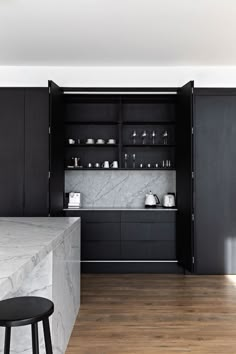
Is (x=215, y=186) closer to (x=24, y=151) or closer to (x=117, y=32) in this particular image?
(x=117, y=32)

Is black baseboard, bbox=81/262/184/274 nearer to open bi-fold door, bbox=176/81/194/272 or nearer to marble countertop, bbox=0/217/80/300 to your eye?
open bi-fold door, bbox=176/81/194/272

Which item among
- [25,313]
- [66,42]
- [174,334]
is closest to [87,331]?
[174,334]

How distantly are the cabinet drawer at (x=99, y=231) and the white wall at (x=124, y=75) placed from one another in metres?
2.04

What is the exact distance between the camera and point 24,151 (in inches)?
178

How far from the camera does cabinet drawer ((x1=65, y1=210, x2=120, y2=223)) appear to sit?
15.4 feet

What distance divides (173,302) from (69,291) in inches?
53.5

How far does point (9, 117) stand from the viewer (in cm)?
455

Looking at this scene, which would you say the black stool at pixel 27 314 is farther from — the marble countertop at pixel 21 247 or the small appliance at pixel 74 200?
the small appliance at pixel 74 200

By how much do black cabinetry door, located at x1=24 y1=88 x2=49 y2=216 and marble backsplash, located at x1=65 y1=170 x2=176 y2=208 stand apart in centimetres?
74

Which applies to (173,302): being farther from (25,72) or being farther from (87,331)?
(25,72)

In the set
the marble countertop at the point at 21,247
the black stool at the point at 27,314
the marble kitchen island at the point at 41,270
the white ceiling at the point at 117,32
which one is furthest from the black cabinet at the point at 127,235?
the black stool at the point at 27,314

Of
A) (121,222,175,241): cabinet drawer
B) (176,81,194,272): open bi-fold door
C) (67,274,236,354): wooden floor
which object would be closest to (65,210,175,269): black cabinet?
(121,222,175,241): cabinet drawer

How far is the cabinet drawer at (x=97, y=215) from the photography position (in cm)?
468

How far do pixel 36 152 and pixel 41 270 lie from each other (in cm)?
275
